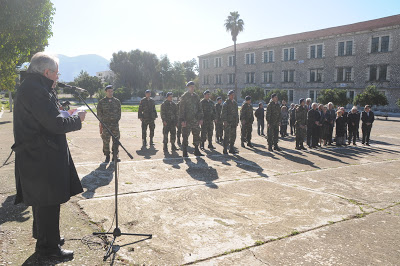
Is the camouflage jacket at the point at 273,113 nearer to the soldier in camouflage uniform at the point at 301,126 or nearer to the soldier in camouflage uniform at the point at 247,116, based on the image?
the soldier in camouflage uniform at the point at 247,116

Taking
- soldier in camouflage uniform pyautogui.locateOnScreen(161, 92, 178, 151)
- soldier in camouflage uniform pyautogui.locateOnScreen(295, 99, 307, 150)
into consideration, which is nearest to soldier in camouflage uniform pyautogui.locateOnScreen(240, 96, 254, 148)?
soldier in camouflage uniform pyautogui.locateOnScreen(295, 99, 307, 150)

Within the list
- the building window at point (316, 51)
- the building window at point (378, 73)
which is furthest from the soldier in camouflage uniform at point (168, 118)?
the building window at point (316, 51)

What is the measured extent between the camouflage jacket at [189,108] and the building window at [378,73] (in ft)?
123

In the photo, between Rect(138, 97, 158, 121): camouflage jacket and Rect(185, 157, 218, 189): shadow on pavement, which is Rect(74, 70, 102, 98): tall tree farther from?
Rect(185, 157, 218, 189): shadow on pavement

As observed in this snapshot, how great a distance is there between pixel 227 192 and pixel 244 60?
54308 mm

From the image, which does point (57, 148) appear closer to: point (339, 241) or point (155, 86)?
point (339, 241)

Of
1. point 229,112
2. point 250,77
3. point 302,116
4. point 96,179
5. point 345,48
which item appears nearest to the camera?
point 96,179

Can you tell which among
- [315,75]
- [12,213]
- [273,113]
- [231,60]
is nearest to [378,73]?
[315,75]

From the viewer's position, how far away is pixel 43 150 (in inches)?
116

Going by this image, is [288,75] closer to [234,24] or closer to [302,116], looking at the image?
[234,24]

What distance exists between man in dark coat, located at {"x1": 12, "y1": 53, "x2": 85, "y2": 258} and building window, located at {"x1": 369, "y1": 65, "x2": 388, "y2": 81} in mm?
43540

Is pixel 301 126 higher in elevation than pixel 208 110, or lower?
lower

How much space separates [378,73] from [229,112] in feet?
120

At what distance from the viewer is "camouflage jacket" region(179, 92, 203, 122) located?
372 inches
